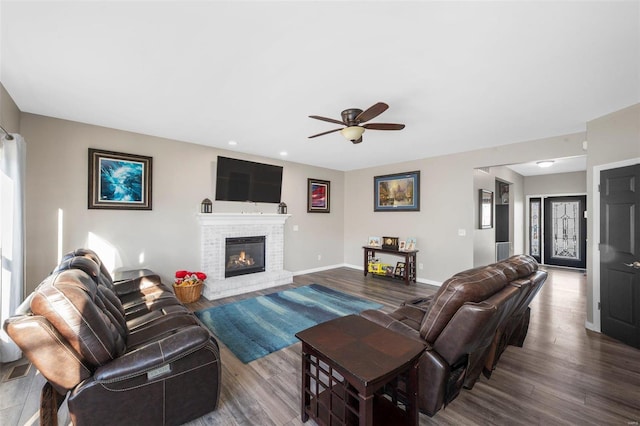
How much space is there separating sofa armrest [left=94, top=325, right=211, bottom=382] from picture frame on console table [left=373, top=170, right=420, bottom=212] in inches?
195

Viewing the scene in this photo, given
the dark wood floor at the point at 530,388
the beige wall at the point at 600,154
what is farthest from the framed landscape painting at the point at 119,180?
the beige wall at the point at 600,154

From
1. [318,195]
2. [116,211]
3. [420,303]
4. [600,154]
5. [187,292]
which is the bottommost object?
[187,292]

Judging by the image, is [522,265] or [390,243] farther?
[390,243]

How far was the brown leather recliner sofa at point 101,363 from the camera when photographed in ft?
4.40

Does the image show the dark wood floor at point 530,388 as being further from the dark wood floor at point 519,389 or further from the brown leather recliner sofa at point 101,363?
the brown leather recliner sofa at point 101,363

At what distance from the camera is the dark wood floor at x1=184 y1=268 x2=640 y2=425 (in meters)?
1.83

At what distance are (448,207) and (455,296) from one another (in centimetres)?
389

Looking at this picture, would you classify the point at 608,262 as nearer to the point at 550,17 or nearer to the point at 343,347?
the point at 550,17

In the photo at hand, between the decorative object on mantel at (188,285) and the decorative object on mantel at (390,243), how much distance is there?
378cm

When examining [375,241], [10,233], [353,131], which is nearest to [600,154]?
[353,131]

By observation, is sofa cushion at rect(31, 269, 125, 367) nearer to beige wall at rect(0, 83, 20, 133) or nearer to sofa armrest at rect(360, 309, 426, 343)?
sofa armrest at rect(360, 309, 426, 343)

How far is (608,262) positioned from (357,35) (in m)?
3.92

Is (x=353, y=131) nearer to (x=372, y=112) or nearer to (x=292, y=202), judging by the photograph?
(x=372, y=112)

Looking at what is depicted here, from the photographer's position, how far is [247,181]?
508 cm
